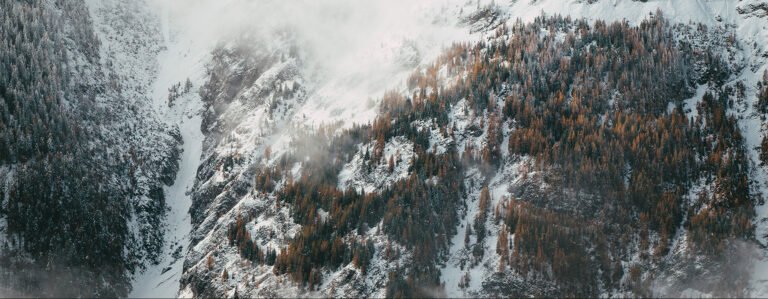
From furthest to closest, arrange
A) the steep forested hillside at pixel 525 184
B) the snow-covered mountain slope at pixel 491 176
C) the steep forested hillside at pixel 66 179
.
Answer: the steep forested hillside at pixel 66 179 < the snow-covered mountain slope at pixel 491 176 < the steep forested hillside at pixel 525 184

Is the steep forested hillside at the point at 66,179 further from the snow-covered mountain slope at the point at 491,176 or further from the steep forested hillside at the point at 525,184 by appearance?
the steep forested hillside at the point at 525,184

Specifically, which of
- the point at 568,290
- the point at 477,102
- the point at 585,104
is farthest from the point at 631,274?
the point at 477,102

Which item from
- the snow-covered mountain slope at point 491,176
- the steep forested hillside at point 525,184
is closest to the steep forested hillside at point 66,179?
the snow-covered mountain slope at point 491,176

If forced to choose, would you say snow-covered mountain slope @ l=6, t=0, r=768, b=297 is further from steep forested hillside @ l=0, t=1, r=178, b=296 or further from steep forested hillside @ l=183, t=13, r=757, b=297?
steep forested hillside @ l=0, t=1, r=178, b=296

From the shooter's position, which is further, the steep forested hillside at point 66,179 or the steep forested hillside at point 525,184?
the steep forested hillside at point 66,179

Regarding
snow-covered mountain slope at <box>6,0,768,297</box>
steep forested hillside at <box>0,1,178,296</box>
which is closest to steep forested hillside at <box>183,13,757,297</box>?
snow-covered mountain slope at <box>6,0,768,297</box>

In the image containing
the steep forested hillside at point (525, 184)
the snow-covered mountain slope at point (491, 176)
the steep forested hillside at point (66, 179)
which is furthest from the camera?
the steep forested hillside at point (66, 179)

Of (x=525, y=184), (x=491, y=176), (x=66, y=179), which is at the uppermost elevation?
(x=66, y=179)

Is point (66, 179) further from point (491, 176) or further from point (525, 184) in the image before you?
point (525, 184)

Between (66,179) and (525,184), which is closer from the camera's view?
(525,184)

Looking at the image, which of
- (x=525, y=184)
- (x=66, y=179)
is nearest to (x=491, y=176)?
(x=525, y=184)

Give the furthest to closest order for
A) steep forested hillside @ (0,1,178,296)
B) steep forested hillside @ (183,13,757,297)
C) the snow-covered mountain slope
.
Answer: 1. steep forested hillside @ (0,1,178,296)
2. the snow-covered mountain slope
3. steep forested hillside @ (183,13,757,297)
